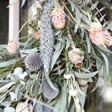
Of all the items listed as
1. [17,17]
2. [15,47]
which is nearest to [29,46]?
[15,47]

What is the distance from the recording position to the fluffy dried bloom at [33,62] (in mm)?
720

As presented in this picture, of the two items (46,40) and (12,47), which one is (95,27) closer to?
(46,40)

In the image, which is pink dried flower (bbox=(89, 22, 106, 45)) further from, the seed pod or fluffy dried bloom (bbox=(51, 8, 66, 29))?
the seed pod

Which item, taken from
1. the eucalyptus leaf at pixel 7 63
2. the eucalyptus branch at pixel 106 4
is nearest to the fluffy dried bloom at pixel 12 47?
the eucalyptus leaf at pixel 7 63

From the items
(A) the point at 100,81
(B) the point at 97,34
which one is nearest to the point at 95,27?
(B) the point at 97,34

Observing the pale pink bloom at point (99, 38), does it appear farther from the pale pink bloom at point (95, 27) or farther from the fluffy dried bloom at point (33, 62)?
the fluffy dried bloom at point (33, 62)

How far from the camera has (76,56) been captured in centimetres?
69

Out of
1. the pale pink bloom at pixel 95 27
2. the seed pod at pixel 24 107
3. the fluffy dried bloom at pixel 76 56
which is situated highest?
the pale pink bloom at pixel 95 27

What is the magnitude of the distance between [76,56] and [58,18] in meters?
0.09

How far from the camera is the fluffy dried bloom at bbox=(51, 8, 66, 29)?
687 millimetres

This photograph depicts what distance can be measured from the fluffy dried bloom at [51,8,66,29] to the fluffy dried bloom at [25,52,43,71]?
0.09 meters

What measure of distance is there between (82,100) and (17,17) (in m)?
0.52

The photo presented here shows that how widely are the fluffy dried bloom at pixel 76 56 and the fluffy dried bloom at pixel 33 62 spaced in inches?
2.9

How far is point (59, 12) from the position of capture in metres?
0.69
